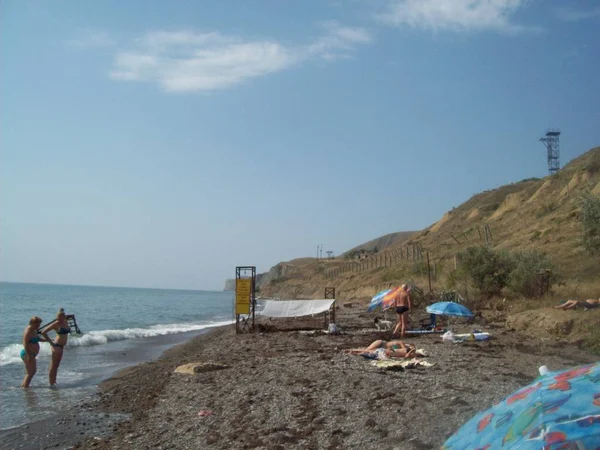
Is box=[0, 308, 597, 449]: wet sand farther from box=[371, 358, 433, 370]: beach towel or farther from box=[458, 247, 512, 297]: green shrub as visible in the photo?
box=[458, 247, 512, 297]: green shrub

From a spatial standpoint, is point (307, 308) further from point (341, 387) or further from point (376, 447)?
point (376, 447)

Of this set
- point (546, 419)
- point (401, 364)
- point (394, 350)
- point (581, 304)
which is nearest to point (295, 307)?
point (394, 350)

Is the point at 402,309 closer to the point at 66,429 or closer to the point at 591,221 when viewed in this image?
the point at 591,221

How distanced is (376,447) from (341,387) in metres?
3.42

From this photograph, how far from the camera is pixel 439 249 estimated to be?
61.0m

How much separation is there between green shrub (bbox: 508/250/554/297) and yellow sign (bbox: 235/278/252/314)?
10830mm

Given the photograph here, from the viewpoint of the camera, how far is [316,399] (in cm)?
998

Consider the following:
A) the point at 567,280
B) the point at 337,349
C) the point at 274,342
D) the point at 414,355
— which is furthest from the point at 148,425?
the point at 567,280

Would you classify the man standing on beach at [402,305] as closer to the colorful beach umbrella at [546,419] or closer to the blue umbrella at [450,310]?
A: the blue umbrella at [450,310]

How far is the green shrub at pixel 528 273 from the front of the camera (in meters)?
21.9

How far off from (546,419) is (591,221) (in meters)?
Answer: 20.4

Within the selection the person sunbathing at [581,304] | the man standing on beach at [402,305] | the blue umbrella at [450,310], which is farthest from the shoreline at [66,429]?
the person sunbathing at [581,304]

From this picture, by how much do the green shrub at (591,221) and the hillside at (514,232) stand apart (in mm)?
2043

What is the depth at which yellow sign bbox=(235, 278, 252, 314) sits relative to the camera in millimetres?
23625
